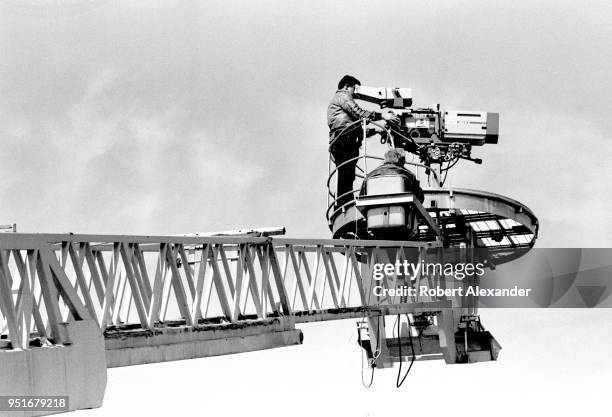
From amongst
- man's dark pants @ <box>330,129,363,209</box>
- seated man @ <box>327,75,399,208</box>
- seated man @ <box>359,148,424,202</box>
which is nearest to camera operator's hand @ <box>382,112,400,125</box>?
A: seated man @ <box>327,75,399,208</box>

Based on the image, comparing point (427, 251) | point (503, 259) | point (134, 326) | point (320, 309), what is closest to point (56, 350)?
point (134, 326)

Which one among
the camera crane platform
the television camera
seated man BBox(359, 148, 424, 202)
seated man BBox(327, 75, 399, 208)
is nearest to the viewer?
the camera crane platform

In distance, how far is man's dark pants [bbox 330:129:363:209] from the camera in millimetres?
37375

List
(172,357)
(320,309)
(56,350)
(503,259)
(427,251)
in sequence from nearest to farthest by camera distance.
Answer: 1. (56,350)
2. (172,357)
3. (320,309)
4. (427,251)
5. (503,259)

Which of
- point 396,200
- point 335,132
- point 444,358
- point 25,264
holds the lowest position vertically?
point 444,358

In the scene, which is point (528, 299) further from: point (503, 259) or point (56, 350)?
point (56, 350)

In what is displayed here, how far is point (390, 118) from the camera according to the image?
3800cm

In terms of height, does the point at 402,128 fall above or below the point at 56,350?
above

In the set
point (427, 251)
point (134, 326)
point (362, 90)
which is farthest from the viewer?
point (362, 90)

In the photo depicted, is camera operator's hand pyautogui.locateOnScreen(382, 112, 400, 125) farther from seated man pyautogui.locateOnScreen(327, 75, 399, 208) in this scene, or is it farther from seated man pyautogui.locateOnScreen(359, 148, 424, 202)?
seated man pyautogui.locateOnScreen(359, 148, 424, 202)

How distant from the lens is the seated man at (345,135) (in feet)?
122

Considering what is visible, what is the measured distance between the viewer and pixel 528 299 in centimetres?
3819

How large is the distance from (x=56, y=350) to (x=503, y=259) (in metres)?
26.1

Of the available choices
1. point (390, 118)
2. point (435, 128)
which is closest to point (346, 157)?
point (390, 118)
